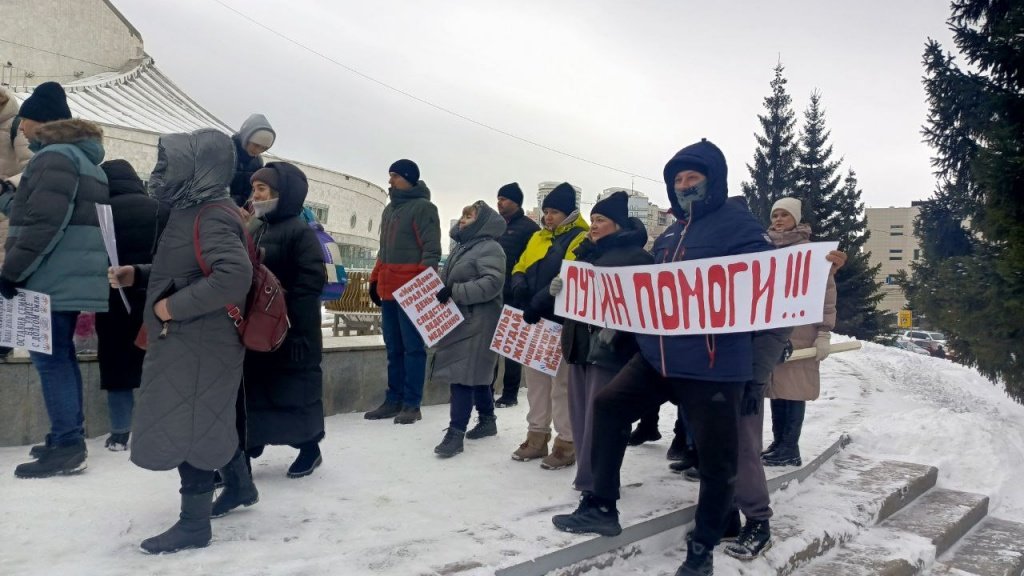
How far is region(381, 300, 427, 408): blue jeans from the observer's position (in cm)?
545

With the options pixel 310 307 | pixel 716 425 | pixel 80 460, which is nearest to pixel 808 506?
pixel 716 425

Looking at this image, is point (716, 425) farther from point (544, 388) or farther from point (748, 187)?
point (748, 187)

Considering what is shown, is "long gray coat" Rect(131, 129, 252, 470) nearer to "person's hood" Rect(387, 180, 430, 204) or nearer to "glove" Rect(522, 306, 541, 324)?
"glove" Rect(522, 306, 541, 324)

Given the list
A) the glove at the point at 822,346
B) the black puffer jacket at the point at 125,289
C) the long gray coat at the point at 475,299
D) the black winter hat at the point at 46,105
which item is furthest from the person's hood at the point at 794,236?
the black winter hat at the point at 46,105

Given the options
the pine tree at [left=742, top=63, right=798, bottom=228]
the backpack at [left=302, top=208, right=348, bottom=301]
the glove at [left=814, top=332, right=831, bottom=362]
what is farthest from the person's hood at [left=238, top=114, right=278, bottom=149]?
the pine tree at [left=742, top=63, right=798, bottom=228]

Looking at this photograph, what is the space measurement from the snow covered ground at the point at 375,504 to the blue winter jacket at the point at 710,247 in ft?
2.89

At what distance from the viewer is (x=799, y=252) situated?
3066 mm

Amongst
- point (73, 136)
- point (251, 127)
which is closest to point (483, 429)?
point (251, 127)

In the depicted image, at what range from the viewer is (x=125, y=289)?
4.32 m

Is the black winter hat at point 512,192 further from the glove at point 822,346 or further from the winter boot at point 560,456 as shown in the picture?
the glove at point 822,346

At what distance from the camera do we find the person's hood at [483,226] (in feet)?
16.6

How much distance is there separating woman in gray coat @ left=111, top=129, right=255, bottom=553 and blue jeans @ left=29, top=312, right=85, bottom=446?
1375mm

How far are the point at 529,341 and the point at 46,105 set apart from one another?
3137 millimetres

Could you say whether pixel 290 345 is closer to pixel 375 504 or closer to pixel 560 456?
pixel 375 504
